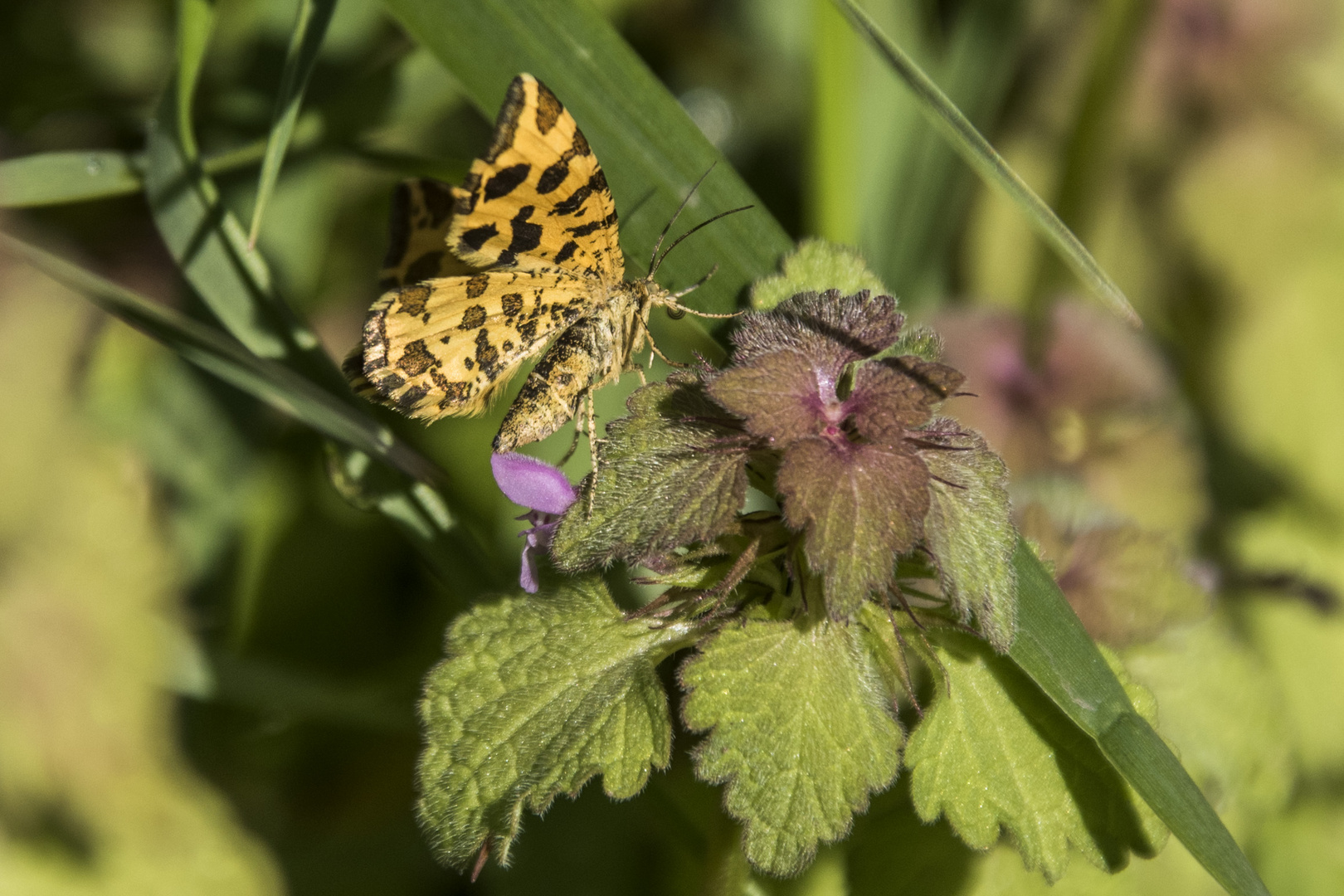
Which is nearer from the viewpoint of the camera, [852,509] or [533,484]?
[852,509]

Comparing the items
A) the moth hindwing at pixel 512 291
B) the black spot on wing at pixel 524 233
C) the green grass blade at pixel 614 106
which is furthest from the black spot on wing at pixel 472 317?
the green grass blade at pixel 614 106

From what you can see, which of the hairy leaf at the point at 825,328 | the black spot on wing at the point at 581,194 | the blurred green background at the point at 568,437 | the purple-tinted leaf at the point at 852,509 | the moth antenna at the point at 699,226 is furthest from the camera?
the blurred green background at the point at 568,437

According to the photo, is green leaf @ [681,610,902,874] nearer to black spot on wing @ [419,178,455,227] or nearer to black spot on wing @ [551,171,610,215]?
black spot on wing @ [551,171,610,215]

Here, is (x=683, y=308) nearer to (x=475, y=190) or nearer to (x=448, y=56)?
(x=475, y=190)

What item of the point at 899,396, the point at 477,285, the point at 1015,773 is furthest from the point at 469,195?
the point at 1015,773

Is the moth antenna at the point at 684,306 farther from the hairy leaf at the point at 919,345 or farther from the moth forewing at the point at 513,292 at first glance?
the hairy leaf at the point at 919,345

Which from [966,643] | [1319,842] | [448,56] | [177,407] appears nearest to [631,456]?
[966,643]

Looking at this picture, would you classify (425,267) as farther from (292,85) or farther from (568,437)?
(568,437)

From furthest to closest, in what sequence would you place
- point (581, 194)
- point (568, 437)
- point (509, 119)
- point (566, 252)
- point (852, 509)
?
point (568, 437) < point (566, 252) < point (581, 194) < point (509, 119) < point (852, 509)
